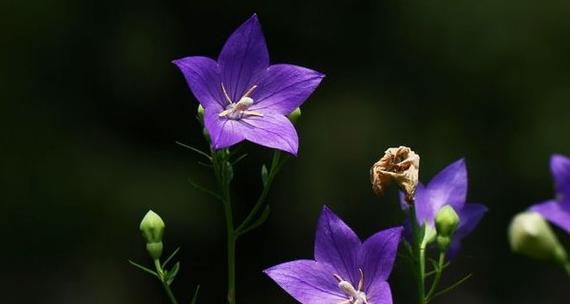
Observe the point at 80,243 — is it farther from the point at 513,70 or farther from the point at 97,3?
the point at 513,70

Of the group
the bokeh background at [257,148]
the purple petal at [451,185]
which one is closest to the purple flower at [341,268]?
the purple petal at [451,185]

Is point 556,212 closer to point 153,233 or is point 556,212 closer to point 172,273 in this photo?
point 172,273

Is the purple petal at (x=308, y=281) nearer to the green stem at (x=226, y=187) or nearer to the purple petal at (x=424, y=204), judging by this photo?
the green stem at (x=226, y=187)

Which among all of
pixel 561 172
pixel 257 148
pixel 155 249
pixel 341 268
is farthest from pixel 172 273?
pixel 257 148

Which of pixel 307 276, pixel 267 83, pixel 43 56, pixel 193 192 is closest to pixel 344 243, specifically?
pixel 307 276

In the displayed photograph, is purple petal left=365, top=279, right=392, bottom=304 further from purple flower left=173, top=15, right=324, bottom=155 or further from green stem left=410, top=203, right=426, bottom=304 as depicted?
purple flower left=173, top=15, right=324, bottom=155

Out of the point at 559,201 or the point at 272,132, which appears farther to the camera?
the point at 272,132

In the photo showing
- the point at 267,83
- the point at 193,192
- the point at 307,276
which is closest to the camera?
the point at 307,276
